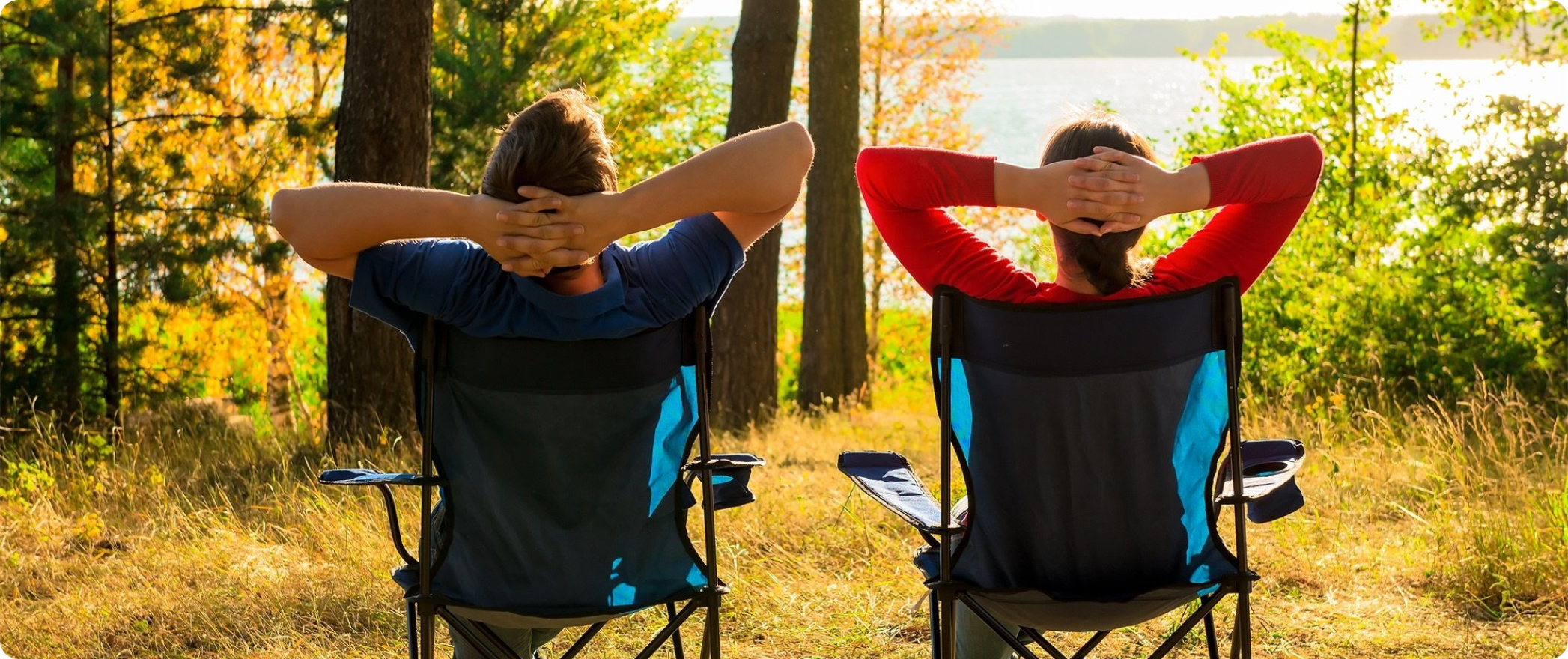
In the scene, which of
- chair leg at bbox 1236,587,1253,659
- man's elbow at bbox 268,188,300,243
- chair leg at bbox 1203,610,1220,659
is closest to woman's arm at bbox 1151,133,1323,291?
chair leg at bbox 1236,587,1253,659

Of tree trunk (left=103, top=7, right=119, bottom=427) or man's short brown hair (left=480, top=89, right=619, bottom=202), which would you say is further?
tree trunk (left=103, top=7, right=119, bottom=427)

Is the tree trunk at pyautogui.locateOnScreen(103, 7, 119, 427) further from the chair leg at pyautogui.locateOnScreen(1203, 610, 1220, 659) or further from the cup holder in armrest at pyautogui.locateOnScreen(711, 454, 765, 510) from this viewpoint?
the chair leg at pyautogui.locateOnScreen(1203, 610, 1220, 659)

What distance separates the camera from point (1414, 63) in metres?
8.08

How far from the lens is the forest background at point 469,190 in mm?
5836

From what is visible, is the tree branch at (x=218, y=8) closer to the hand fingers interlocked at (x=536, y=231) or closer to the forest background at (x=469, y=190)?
the forest background at (x=469, y=190)

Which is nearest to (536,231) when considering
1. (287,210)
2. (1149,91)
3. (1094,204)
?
(287,210)

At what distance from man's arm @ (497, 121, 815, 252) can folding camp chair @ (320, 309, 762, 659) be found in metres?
0.22

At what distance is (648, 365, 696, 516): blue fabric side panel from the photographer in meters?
2.15

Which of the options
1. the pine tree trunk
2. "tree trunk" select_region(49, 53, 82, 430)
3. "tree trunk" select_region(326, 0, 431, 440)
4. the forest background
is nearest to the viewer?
"tree trunk" select_region(326, 0, 431, 440)

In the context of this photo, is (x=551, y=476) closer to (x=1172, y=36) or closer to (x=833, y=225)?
(x=833, y=225)

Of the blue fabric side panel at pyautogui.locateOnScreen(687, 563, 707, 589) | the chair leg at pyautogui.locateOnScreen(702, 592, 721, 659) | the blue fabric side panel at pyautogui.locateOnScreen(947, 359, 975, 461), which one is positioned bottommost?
the chair leg at pyautogui.locateOnScreen(702, 592, 721, 659)

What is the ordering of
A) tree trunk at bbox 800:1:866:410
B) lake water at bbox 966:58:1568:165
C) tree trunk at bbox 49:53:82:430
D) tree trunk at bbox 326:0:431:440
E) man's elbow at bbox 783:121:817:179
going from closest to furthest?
man's elbow at bbox 783:121:817:179
tree trunk at bbox 326:0:431:440
lake water at bbox 966:58:1568:165
tree trunk at bbox 49:53:82:430
tree trunk at bbox 800:1:866:410

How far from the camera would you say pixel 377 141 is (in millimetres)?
5516

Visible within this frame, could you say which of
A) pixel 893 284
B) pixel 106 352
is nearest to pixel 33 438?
pixel 106 352
